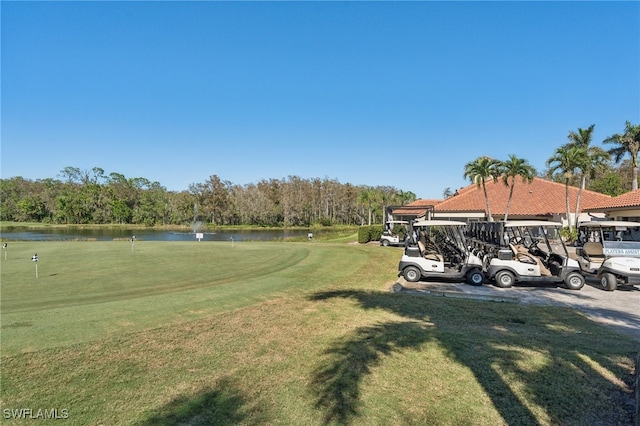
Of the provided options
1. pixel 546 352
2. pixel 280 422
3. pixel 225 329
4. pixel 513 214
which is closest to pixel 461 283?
pixel 546 352

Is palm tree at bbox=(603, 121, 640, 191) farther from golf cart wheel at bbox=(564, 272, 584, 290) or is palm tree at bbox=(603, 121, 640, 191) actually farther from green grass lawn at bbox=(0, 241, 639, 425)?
green grass lawn at bbox=(0, 241, 639, 425)

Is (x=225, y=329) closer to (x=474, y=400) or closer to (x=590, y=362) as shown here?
(x=474, y=400)

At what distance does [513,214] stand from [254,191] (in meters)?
58.8

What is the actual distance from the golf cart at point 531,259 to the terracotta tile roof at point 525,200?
1923 cm

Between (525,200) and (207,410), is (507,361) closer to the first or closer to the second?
(207,410)

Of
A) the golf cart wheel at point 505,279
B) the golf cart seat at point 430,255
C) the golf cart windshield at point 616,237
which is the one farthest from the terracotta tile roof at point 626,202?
the golf cart seat at point 430,255

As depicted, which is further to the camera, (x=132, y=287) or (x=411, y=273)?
(x=411, y=273)

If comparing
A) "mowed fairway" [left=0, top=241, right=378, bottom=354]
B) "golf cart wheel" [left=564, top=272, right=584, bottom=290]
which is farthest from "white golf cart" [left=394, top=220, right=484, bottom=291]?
"golf cart wheel" [left=564, top=272, right=584, bottom=290]

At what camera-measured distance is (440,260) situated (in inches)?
404

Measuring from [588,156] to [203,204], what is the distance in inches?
2686

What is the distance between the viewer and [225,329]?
5609 millimetres
